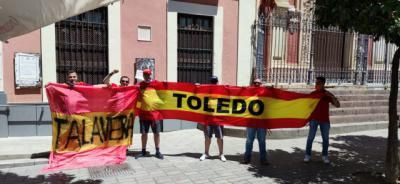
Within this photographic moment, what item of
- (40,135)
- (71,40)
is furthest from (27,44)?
(40,135)

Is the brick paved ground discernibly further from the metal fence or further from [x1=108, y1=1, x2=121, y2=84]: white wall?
the metal fence

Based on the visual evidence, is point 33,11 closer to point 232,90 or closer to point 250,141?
point 232,90

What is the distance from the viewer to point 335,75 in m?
14.0

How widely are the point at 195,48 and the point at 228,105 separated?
12.6 feet

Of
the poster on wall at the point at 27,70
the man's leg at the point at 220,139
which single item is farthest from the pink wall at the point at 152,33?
the man's leg at the point at 220,139

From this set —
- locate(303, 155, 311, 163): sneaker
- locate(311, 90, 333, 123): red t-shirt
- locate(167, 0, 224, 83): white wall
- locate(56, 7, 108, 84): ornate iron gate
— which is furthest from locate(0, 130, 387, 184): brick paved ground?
locate(167, 0, 224, 83): white wall

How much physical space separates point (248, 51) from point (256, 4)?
156 centimetres

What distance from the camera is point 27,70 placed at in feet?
Answer: 27.0

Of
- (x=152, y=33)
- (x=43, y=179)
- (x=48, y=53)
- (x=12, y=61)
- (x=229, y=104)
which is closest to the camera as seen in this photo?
(x=43, y=179)

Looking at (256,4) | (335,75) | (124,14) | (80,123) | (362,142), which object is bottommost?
(362,142)

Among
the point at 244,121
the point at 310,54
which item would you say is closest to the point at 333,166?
the point at 244,121

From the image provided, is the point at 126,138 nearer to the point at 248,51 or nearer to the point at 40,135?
the point at 40,135

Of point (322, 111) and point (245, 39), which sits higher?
point (245, 39)

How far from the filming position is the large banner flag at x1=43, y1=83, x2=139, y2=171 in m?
5.80
